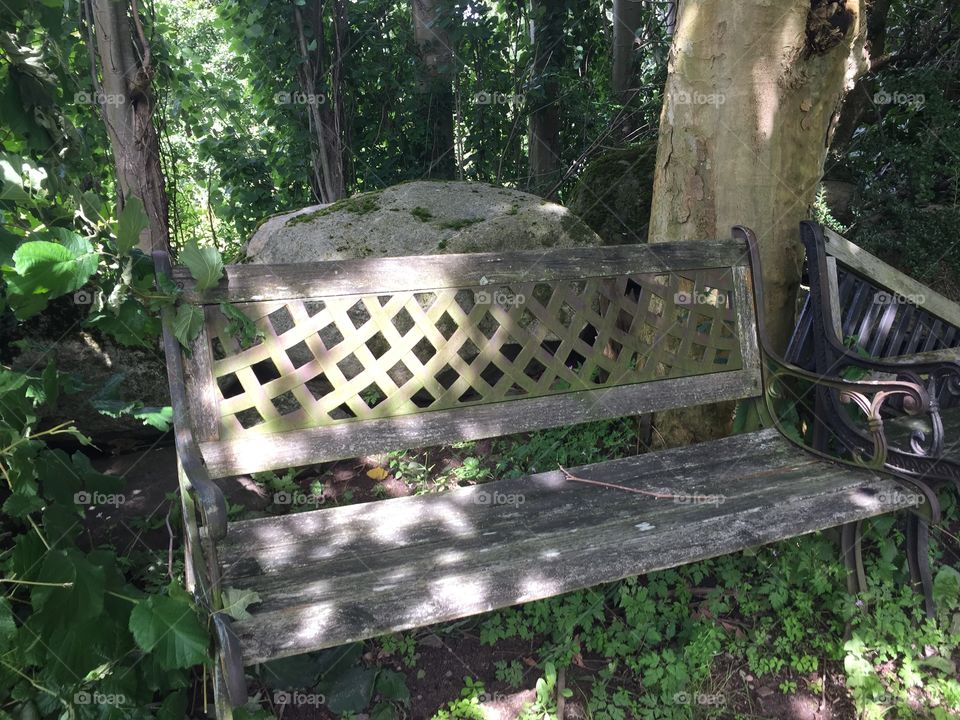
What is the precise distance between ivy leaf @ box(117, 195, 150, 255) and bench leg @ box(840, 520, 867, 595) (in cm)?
232

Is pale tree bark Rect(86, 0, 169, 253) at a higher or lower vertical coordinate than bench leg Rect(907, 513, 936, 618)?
higher

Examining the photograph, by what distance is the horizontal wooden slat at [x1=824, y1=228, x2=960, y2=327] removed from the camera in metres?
2.74

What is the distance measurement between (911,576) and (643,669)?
3.25 feet

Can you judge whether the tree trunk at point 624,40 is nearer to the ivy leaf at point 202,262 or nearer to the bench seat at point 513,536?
the bench seat at point 513,536

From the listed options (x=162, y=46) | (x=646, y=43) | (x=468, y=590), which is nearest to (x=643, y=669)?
(x=468, y=590)

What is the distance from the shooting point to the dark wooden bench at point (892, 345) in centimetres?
217

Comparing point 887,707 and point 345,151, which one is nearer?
point 887,707

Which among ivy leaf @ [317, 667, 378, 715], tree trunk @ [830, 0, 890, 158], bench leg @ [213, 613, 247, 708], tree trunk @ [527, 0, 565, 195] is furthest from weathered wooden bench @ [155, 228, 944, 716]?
tree trunk @ [527, 0, 565, 195]

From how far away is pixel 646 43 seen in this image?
20.8ft

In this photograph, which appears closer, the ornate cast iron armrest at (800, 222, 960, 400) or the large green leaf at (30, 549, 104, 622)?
the large green leaf at (30, 549, 104, 622)

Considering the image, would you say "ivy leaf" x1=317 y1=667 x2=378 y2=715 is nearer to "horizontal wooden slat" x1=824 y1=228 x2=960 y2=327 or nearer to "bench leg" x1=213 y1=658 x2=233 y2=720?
"bench leg" x1=213 y1=658 x2=233 y2=720

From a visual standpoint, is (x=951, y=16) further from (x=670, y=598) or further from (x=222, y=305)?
(x=222, y=305)

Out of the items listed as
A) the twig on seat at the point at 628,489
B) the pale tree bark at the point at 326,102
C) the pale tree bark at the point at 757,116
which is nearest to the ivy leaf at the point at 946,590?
the twig on seat at the point at 628,489

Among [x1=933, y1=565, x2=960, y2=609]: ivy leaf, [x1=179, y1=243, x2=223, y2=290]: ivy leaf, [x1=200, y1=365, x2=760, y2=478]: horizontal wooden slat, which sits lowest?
[x1=933, y1=565, x2=960, y2=609]: ivy leaf
